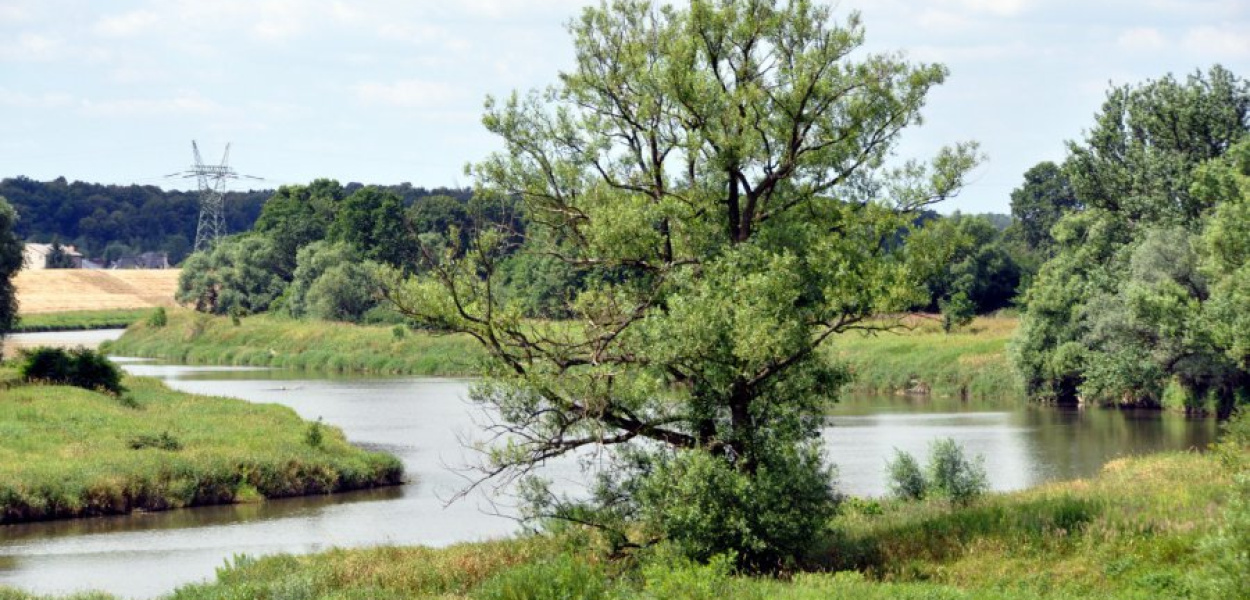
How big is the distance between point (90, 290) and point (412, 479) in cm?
12570

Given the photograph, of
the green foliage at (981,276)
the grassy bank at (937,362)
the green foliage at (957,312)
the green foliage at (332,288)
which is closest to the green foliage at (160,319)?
the green foliage at (332,288)

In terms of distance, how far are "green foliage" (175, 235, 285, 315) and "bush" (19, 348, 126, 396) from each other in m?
70.3

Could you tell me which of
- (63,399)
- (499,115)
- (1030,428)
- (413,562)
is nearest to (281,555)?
(413,562)

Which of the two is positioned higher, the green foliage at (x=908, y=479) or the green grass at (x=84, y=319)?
the green grass at (x=84, y=319)

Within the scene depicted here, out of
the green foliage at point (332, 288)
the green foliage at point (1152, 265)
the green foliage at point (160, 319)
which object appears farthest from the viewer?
the green foliage at point (160, 319)

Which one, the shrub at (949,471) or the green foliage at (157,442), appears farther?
the green foliage at (157,442)

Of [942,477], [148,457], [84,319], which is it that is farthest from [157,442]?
[84,319]

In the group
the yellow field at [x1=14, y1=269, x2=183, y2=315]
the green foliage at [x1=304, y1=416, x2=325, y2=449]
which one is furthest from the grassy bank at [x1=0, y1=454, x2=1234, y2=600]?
the yellow field at [x1=14, y1=269, x2=183, y2=315]

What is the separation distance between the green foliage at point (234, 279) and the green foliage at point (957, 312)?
206 feet

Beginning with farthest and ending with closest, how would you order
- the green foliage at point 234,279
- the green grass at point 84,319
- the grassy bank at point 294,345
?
the green grass at point 84,319
the green foliage at point 234,279
the grassy bank at point 294,345

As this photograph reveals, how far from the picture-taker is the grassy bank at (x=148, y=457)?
33.2 metres

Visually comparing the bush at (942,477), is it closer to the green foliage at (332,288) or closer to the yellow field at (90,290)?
the green foliage at (332,288)

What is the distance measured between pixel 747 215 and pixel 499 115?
4736 millimetres

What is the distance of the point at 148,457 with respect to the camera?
35.8 meters
